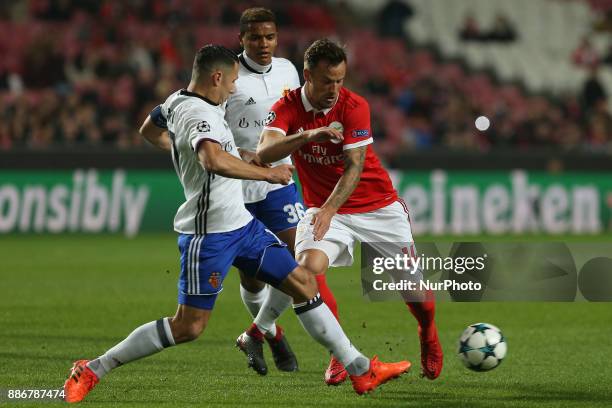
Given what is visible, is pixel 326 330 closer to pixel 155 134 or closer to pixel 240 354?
pixel 155 134

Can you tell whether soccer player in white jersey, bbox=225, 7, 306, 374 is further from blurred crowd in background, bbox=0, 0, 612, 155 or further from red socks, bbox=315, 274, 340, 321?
blurred crowd in background, bbox=0, 0, 612, 155

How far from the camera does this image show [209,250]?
21.1ft

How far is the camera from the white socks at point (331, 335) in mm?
6562

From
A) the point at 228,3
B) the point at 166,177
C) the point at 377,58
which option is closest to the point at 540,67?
the point at 377,58


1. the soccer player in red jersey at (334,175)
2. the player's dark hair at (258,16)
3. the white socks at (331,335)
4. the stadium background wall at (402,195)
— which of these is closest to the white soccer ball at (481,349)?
the soccer player in red jersey at (334,175)

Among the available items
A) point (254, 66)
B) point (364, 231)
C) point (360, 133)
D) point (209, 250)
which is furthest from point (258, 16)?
point (209, 250)

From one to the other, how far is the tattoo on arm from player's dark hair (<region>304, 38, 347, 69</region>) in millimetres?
578

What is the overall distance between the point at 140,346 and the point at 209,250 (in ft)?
2.25

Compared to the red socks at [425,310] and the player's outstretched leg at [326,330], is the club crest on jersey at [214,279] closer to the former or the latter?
the player's outstretched leg at [326,330]

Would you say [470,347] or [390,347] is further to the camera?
[390,347]

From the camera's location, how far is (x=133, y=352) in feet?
21.3

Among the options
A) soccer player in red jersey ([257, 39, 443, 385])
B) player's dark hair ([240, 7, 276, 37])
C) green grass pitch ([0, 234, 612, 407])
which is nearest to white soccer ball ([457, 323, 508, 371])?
green grass pitch ([0, 234, 612, 407])

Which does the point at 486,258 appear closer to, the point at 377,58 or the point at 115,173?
the point at 115,173

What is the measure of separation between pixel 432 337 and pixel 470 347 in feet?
1.31
